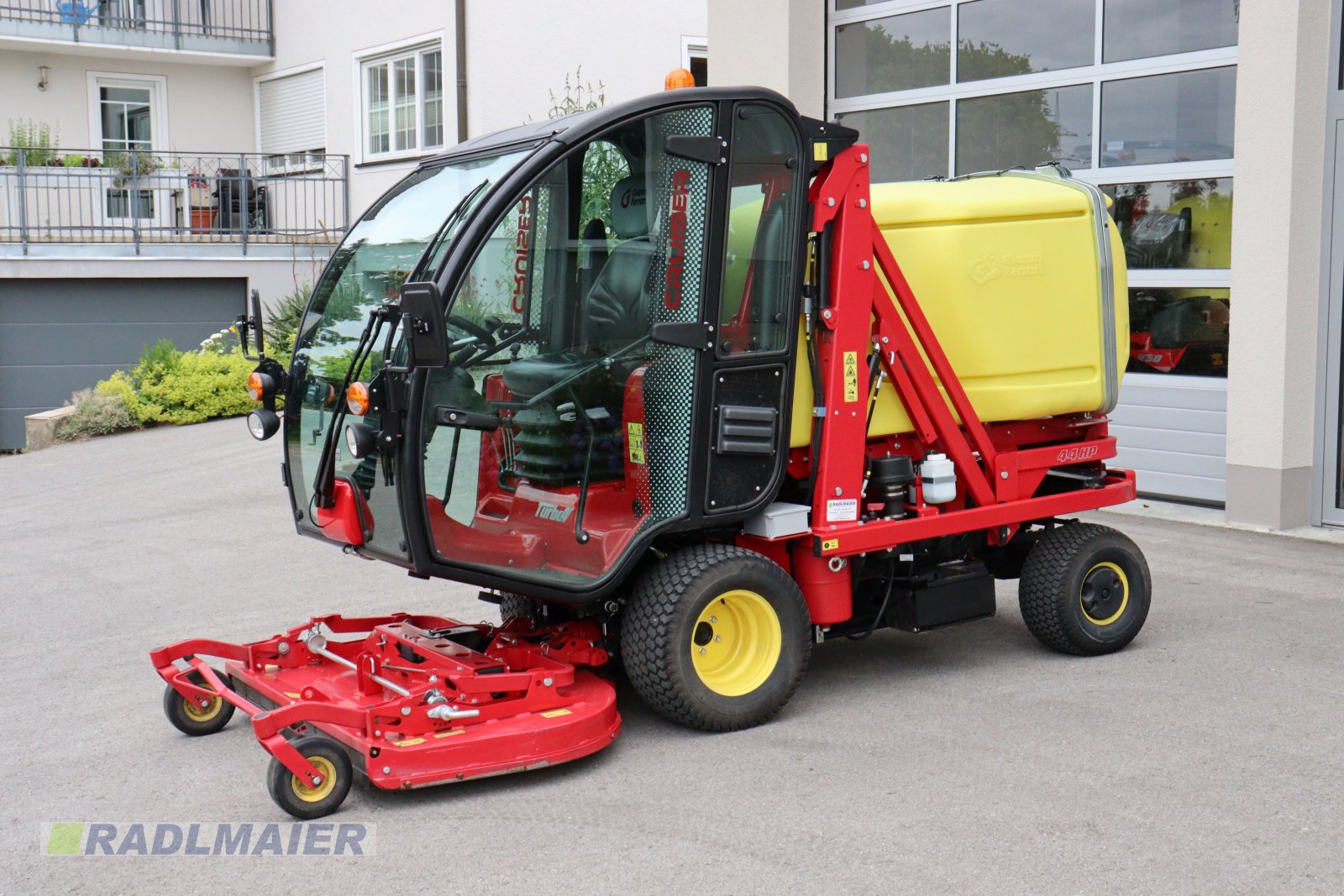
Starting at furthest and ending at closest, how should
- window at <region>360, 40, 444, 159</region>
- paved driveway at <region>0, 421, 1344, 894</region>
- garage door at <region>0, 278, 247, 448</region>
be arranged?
garage door at <region>0, 278, 247, 448</region>, window at <region>360, 40, 444, 159</region>, paved driveway at <region>0, 421, 1344, 894</region>

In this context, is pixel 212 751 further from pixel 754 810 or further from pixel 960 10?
pixel 960 10

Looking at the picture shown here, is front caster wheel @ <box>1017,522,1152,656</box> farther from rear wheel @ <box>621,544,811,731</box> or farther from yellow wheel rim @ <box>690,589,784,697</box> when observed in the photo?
yellow wheel rim @ <box>690,589,784,697</box>

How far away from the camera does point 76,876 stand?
381 centimetres

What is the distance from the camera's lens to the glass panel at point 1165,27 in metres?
8.64

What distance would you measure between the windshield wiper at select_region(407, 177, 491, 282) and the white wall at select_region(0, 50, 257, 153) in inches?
696

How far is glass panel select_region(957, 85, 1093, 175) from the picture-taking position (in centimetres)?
953

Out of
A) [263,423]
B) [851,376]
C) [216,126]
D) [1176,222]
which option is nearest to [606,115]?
[851,376]

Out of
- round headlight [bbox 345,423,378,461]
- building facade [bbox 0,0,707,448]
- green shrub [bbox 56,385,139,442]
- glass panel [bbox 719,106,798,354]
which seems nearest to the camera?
round headlight [bbox 345,423,378,461]

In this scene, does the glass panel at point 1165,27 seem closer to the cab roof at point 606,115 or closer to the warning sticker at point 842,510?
the cab roof at point 606,115

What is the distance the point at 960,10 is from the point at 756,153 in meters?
6.16

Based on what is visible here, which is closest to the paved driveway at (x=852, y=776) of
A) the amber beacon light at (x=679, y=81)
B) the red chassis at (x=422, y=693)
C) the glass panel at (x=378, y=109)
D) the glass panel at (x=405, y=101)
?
the red chassis at (x=422, y=693)

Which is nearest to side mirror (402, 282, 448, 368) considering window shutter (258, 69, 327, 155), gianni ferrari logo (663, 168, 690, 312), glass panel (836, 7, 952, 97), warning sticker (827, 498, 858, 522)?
gianni ferrari logo (663, 168, 690, 312)

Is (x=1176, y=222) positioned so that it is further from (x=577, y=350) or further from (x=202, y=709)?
(x=202, y=709)

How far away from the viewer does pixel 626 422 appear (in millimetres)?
4816
